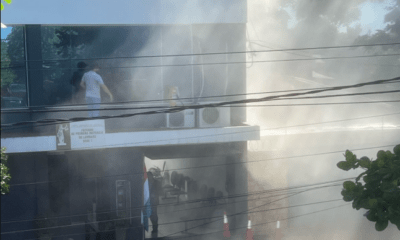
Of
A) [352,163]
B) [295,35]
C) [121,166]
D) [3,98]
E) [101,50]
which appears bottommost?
[121,166]

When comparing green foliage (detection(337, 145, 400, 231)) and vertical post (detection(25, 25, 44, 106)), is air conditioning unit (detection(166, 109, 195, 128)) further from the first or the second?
green foliage (detection(337, 145, 400, 231))

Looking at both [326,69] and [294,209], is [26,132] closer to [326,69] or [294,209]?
[294,209]

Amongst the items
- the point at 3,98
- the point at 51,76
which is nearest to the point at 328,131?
the point at 51,76

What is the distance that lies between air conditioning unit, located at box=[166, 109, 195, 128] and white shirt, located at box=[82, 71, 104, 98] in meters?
1.74

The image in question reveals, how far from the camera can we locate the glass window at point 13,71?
10.2 metres

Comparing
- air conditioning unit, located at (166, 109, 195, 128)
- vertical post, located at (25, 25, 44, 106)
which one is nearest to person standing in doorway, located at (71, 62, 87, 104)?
vertical post, located at (25, 25, 44, 106)

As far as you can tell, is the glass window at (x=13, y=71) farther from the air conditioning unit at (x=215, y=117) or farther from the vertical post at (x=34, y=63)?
the air conditioning unit at (x=215, y=117)

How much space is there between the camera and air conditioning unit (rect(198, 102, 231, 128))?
1024cm

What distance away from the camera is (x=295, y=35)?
16.4 meters

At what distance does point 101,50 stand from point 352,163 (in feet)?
25.5

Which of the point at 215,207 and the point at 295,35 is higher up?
the point at 295,35

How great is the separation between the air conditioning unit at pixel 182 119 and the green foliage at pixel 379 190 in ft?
20.7

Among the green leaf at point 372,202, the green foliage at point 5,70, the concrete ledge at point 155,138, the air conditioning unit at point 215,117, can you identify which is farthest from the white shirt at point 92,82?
the green leaf at point 372,202

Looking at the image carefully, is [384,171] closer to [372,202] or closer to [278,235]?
[372,202]
